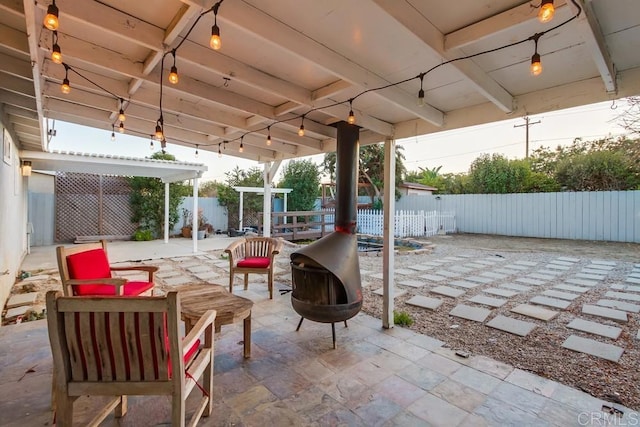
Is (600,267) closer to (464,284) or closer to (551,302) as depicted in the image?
(551,302)

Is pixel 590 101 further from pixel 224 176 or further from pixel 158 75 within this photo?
pixel 224 176

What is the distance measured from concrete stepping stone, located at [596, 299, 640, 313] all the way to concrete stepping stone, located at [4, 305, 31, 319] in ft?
23.0

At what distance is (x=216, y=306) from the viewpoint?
2389 mm

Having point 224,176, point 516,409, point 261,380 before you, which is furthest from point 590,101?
point 224,176

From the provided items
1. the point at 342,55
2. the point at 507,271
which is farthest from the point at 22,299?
the point at 507,271

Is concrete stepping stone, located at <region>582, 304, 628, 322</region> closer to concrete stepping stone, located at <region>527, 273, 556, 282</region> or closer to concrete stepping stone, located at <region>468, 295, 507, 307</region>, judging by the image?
concrete stepping stone, located at <region>468, 295, 507, 307</region>

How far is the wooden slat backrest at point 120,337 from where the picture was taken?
134cm

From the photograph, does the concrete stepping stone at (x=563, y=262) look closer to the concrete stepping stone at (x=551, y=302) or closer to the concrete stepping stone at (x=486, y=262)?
the concrete stepping stone at (x=486, y=262)

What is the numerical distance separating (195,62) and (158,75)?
0.66 m

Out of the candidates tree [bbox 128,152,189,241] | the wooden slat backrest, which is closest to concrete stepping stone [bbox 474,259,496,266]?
the wooden slat backrest

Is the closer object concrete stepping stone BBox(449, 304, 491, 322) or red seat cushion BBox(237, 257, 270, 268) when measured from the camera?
concrete stepping stone BBox(449, 304, 491, 322)

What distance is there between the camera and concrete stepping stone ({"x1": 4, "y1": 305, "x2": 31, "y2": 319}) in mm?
3394

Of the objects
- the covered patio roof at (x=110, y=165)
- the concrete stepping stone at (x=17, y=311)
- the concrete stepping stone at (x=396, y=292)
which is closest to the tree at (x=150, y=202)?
the covered patio roof at (x=110, y=165)

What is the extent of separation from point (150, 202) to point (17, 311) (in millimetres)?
6782
